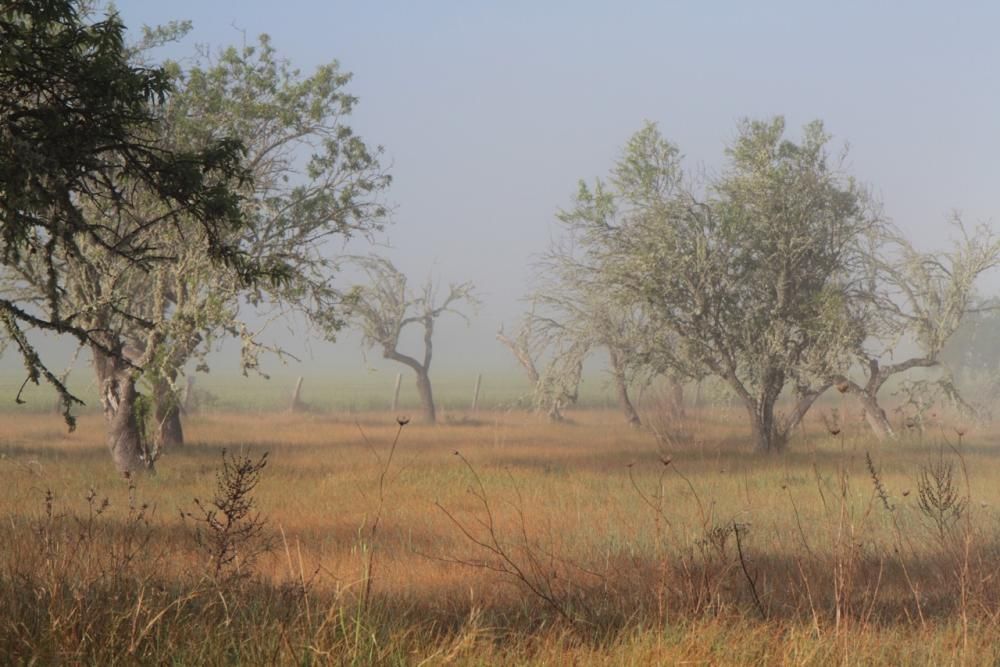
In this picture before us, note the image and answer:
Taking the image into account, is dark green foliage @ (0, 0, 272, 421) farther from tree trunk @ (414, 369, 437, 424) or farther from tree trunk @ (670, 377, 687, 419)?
tree trunk @ (414, 369, 437, 424)

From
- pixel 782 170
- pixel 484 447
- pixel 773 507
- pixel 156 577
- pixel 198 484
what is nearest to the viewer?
pixel 156 577

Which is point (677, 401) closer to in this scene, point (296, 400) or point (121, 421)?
point (121, 421)

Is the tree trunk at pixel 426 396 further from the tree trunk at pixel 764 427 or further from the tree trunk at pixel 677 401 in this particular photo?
the tree trunk at pixel 764 427

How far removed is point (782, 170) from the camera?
20.4 meters

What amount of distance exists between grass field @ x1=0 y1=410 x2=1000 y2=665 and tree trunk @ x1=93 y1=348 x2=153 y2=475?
613 mm

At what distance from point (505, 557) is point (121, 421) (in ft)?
49.9

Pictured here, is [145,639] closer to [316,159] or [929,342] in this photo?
[316,159]

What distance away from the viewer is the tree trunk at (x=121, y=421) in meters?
17.9

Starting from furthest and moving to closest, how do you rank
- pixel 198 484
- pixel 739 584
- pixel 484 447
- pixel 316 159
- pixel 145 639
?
1. pixel 484 447
2. pixel 316 159
3. pixel 198 484
4. pixel 739 584
5. pixel 145 639

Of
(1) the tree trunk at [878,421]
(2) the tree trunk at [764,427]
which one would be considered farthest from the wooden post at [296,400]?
(2) the tree trunk at [764,427]

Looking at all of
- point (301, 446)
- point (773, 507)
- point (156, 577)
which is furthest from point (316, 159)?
point (156, 577)

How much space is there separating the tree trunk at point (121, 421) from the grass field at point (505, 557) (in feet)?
2.01

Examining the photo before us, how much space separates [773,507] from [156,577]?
9.66m

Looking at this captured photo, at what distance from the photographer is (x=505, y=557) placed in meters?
4.82
